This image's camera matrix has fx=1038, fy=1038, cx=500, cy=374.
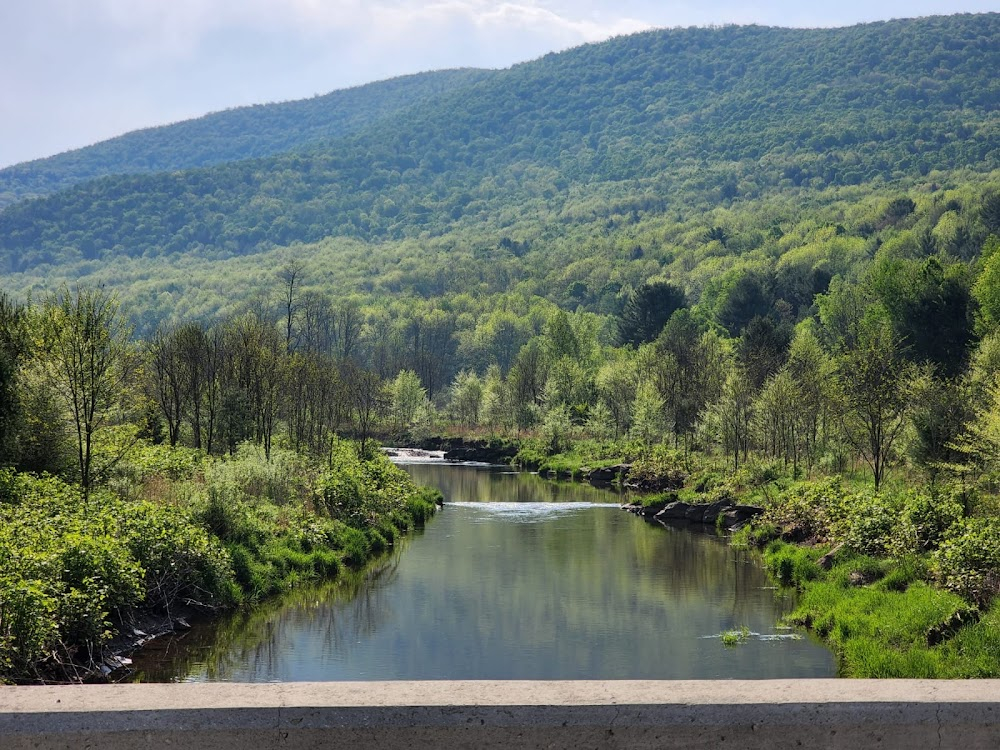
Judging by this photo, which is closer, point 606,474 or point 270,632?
point 270,632

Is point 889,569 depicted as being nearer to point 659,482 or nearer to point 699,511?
point 699,511

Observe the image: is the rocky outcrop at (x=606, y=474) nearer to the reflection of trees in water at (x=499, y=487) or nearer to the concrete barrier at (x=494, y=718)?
the reflection of trees in water at (x=499, y=487)

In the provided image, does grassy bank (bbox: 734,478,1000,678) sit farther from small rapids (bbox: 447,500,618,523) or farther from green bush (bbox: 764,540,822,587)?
small rapids (bbox: 447,500,618,523)

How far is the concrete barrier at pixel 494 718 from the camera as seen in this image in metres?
5.09

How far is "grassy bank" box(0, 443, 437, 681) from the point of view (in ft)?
56.1

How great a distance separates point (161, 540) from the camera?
73.9 feet

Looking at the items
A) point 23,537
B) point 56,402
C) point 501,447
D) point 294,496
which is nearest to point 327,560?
point 294,496

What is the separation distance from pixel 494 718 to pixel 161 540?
1890 centimetres

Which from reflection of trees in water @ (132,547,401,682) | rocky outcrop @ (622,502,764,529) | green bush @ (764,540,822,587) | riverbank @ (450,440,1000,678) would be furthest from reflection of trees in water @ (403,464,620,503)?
reflection of trees in water @ (132,547,401,682)

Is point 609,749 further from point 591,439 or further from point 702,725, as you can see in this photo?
point 591,439

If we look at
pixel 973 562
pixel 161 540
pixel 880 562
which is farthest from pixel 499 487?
pixel 973 562

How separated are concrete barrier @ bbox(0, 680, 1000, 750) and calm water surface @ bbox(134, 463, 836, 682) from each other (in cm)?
1440

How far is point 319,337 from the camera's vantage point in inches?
5891

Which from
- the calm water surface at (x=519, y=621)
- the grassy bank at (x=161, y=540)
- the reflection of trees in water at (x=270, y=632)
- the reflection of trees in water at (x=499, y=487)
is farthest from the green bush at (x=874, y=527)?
the reflection of trees in water at (x=499, y=487)
